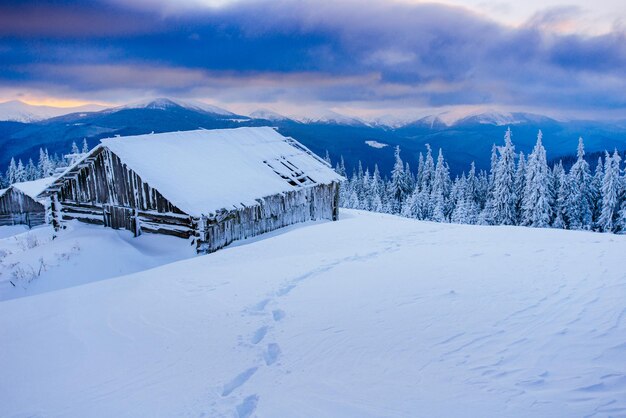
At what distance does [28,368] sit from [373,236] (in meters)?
11.3

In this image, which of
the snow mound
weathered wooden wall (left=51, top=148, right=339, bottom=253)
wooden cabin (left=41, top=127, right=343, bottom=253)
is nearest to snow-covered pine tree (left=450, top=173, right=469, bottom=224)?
wooden cabin (left=41, top=127, right=343, bottom=253)

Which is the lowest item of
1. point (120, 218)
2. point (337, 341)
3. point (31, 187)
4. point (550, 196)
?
point (550, 196)

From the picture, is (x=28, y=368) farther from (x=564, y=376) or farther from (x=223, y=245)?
(x=223, y=245)

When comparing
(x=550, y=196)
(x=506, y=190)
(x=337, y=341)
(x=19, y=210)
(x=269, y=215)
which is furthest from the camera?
(x=506, y=190)

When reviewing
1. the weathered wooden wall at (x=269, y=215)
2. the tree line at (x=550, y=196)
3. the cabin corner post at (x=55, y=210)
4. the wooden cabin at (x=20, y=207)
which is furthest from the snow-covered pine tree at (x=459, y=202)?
the wooden cabin at (x=20, y=207)

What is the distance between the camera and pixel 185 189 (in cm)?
1848

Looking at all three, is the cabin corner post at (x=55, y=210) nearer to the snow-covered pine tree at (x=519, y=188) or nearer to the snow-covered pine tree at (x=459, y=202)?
the snow-covered pine tree at (x=519, y=188)

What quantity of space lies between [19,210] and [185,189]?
3610cm

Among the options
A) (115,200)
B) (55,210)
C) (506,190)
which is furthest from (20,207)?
(506,190)

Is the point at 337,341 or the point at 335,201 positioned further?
the point at 335,201

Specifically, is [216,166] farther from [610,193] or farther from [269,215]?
[610,193]

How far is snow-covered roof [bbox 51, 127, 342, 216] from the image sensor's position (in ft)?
60.6

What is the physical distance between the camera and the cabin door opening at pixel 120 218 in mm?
19281

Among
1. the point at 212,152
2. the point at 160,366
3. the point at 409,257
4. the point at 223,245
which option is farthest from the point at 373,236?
the point at 212,152
